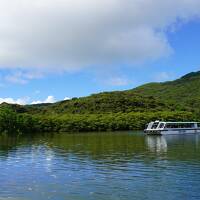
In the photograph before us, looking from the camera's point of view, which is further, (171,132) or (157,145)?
(171,132)

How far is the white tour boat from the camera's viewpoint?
486 feet

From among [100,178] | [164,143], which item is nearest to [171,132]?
[164,143]

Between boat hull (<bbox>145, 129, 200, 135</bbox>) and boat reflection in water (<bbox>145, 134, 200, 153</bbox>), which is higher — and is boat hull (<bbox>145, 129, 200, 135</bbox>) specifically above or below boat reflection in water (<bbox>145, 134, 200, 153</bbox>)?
above

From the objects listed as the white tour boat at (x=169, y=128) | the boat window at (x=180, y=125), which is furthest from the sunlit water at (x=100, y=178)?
the boat window at (x=180, y=125)

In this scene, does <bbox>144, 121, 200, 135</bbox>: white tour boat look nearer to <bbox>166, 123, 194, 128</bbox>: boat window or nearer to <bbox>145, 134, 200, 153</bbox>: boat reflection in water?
<bbox>166, 123, 194, 128</bbox>: boat window

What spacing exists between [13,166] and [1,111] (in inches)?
4671

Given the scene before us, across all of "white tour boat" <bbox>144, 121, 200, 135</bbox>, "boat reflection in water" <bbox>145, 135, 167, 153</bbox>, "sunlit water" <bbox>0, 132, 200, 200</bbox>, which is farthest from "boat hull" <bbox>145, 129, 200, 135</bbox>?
"sunlit water" <bbox>0, 132, 200, 200</bbox>

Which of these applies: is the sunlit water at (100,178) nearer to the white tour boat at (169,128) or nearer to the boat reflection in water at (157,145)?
the boat reflection in water at (157,145)

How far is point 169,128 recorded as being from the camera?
153750 mm

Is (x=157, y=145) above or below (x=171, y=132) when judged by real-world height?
below

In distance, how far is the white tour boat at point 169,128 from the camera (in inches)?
5837

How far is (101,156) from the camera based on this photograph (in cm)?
6975

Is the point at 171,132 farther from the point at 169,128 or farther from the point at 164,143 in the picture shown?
the point at 164,143

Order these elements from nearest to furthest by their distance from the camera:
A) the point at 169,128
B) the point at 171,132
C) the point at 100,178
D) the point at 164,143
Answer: the point at 100,178
the point at 164,143
the point at 171,132
the point at 169,128
